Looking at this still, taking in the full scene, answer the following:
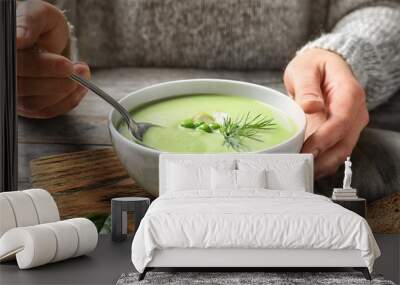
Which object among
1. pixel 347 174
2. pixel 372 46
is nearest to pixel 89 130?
pixel 347 174

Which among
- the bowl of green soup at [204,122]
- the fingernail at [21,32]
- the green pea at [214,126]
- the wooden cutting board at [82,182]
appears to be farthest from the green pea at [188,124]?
the fingernail at [21,32]

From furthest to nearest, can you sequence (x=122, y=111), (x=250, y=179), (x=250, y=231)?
(x=122, y=111)
(x=250, y=179)
(x=250, y=231)

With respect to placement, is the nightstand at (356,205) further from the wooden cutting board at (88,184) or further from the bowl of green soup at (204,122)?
the bowl of green soup at (204,122)

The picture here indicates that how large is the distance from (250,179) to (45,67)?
A: 1677 mm

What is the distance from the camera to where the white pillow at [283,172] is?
4.30m

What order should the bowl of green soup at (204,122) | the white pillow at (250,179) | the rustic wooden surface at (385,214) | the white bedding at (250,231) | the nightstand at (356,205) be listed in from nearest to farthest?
the white bedding at (250,231) < the white pillow at (250,179) < the nightstand at (356,205) < the bowl of green soup at (204,122) < the rustic wooden surface at (385,214)

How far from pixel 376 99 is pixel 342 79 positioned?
0.28 meters

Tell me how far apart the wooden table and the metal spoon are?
0.11 feet

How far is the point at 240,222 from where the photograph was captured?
335cm

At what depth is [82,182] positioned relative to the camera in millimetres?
4852

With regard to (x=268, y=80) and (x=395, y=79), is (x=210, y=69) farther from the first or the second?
(x=395, y=79)

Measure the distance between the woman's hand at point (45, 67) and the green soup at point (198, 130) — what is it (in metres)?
0.49

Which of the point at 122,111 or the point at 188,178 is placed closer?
the point at 188,178

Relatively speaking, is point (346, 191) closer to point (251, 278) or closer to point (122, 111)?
point (251, 278)
